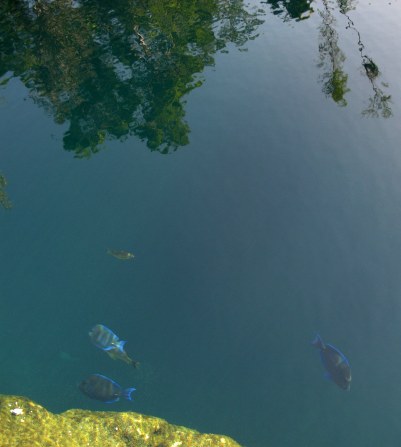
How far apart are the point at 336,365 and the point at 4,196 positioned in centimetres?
919

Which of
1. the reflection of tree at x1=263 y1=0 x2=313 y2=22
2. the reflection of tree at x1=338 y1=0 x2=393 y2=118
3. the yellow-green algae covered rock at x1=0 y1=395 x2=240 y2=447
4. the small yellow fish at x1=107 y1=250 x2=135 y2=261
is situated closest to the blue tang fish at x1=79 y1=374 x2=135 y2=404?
the yellow-green algae covered rock at x1=0 y1=395 x2=240 y2=447

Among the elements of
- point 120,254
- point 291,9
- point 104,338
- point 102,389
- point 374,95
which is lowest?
point 102,389

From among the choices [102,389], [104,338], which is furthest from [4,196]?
[102,389]

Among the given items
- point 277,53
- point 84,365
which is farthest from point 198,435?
point 277,53

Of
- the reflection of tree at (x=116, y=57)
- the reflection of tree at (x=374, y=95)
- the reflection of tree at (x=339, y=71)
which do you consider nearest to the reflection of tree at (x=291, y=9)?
the reflection of tree at (x=339, y=71)

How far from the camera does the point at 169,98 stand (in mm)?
13789

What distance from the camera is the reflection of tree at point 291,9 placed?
62.4 ft

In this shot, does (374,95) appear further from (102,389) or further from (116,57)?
(102,389)

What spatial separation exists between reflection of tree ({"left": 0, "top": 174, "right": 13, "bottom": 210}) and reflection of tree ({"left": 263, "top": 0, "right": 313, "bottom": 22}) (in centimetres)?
1432

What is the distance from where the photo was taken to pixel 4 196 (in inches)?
440

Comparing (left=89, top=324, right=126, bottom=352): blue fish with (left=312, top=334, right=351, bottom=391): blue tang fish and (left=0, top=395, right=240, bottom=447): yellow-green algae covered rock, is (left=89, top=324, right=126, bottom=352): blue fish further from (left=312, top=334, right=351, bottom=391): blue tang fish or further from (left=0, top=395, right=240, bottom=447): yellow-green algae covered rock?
(left=312, top=334, right=351, bottom=391): blue tang fish

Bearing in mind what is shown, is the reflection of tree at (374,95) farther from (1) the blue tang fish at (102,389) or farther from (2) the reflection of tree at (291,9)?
(1) the blue tang fish at (102,389)

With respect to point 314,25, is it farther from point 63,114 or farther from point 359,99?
point 63,114

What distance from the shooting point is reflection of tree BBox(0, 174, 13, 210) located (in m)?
11.0
